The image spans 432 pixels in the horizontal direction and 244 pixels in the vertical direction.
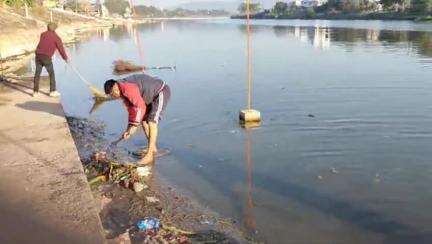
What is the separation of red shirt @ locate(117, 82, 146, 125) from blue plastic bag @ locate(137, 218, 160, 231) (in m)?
2.00

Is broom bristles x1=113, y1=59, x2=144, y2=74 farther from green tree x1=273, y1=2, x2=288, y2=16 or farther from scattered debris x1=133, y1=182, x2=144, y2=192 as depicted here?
green tree x1=273, y1=2, x2=288, y2=16

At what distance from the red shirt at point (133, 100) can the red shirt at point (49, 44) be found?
17.9 ft

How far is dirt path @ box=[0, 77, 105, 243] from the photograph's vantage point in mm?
4891

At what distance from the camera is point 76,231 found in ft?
16.0

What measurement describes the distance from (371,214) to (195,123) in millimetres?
6113

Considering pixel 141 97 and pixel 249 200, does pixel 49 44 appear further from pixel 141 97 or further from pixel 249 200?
pixel 249 200

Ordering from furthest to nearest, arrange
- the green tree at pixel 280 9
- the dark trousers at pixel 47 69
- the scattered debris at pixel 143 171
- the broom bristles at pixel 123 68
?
the green tree at pixel 280 9 → the broom bristles at pixel 123 68 → the dark trousers at pixel 47 69 → the scattered debris at pixel 143 171

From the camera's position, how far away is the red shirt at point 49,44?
12.3 metres

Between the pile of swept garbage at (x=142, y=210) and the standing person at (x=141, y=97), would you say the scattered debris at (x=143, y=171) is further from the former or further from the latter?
the standing person at (x=141, y=97)

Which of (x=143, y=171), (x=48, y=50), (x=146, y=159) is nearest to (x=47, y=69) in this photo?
(x=48, y=50)

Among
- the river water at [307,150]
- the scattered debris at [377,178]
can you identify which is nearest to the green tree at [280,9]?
the river water at [307,150]

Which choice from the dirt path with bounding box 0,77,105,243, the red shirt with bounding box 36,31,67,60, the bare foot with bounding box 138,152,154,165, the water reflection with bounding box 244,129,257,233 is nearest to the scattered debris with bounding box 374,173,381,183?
the water reflection with bounding box 244,129,257,233

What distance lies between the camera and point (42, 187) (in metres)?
5.99

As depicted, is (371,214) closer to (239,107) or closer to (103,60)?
(239,107)
